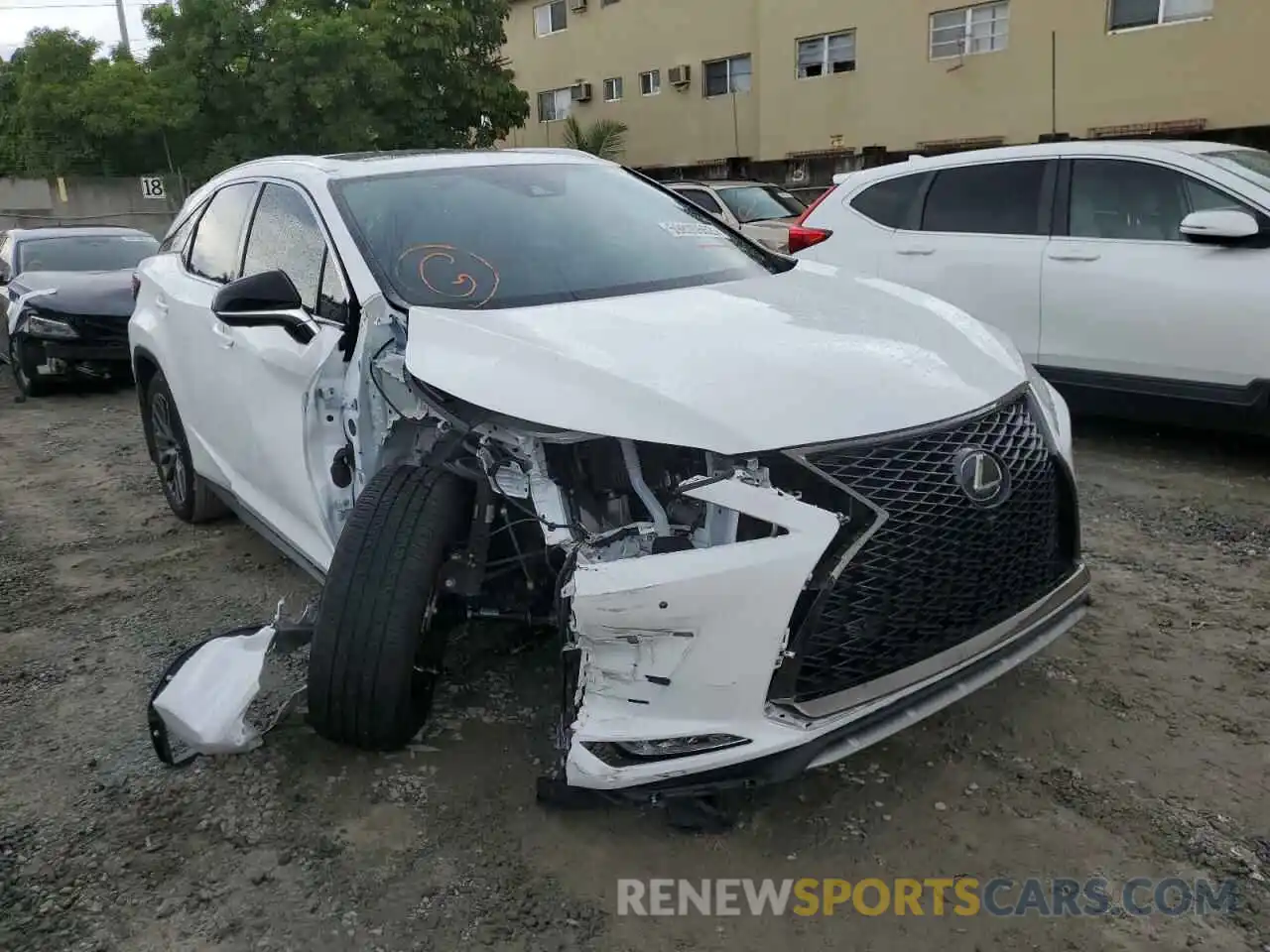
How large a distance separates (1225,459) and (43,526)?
6.24 metres

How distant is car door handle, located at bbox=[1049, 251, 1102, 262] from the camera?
19.0ft

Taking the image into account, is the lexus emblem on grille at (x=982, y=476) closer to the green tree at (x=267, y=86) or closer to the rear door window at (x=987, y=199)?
the rear door window at (x=987, y=199)

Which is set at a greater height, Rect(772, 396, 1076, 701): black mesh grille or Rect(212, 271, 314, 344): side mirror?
Rect(212, 271, 314, 344): side mirror

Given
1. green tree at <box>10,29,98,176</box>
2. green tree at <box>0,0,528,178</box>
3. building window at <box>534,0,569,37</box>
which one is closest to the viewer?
green tree at <box>0,0,528,178</box>

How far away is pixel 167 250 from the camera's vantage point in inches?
209

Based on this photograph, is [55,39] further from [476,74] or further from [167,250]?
Answer: [167,250]

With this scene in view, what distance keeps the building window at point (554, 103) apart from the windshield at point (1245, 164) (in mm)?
23824

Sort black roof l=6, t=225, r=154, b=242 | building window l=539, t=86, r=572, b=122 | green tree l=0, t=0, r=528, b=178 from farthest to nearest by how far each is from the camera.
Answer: building window l=539, t=86, r=572, b=122 < green tree l=0, t=0, r=528, b=178 < black roof l=6, t=225, r=154, b=242

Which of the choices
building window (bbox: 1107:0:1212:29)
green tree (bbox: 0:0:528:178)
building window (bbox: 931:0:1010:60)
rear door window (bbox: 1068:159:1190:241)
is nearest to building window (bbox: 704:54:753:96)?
green tree (bbox: 0:0:528:178)

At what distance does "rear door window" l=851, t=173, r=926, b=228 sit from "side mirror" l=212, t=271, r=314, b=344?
4.44m

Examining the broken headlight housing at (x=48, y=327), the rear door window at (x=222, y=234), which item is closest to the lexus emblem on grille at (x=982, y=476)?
the rear door window at (x=222, y=234)

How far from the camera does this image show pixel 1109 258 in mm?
5711

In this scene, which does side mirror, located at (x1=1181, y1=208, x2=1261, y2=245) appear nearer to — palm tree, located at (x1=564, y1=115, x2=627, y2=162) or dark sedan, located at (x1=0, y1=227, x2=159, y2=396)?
dark sedan, located at (x1=0, y1=227, x2=159, y2=396)

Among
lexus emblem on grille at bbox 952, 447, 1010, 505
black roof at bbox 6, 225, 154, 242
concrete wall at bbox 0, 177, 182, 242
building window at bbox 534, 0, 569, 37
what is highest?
building window at bbox 534, 0, 569, 37
